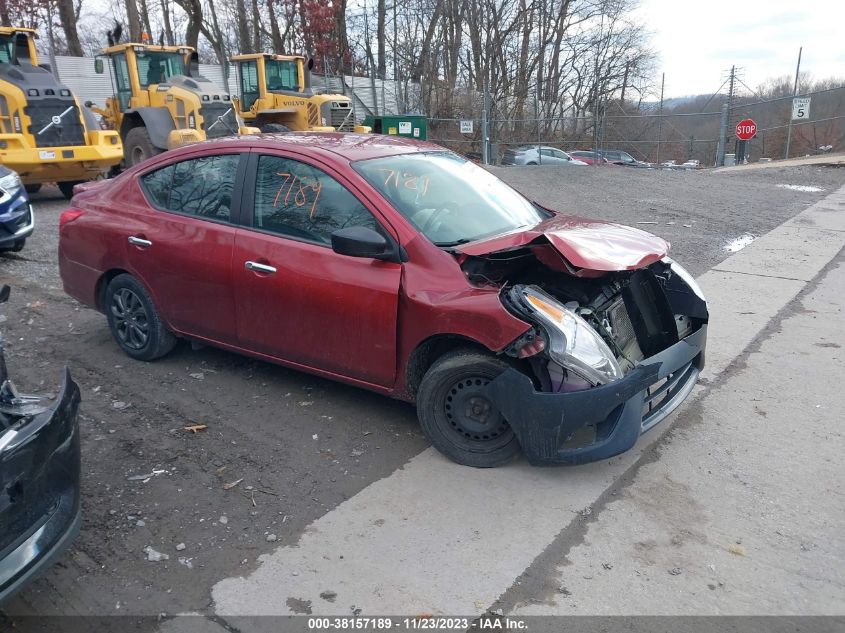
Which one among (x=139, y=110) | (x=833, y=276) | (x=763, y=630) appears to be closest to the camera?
(x=763, y=630)

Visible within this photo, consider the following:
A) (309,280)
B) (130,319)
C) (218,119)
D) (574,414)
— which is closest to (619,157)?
(218,119)

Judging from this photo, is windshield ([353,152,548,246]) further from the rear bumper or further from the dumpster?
the dumpster

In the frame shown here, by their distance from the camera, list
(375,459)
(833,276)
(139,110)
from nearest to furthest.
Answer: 1. (375,459)
2. (833,276)
3. (139,110)

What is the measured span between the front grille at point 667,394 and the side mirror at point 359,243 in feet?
5.39

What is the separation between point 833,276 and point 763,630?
6025mm

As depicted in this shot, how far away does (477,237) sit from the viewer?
407 cm

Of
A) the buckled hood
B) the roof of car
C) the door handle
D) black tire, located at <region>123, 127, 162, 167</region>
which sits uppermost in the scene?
the roof of car

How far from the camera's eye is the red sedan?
3.48 meters

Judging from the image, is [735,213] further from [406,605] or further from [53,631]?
[53,631]

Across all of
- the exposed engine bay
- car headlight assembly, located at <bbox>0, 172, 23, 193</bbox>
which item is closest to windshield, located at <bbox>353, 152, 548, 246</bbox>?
the exposed engine bay

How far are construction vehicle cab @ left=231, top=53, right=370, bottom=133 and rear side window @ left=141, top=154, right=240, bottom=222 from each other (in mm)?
11580

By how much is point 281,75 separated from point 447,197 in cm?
1450

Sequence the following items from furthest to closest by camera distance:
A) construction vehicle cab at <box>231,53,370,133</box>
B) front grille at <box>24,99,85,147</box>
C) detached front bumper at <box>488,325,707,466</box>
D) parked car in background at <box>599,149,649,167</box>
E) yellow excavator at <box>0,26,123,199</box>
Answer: parked car in background at <box>599,149,649,167</box> < construction vehicle cab at <box>231,53,370,133</box> < front grille at <box>24,99,85,147</box> < yellow excavator at <box>0,26,123,199</box> < detached front bumper at <box>488,325,707,466</box>

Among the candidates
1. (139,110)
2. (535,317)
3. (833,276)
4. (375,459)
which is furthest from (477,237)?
(139,110)
